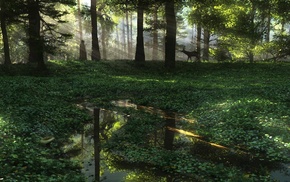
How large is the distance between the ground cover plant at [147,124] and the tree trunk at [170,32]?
663cm

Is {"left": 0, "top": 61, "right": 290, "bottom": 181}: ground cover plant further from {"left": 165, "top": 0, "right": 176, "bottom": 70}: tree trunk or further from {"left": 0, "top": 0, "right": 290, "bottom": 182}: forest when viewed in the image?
{"left": 165, "top": 0, "right": 176, "bottom": 70}: tree trunk

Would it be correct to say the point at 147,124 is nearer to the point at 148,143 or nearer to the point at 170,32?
the point at 148,143

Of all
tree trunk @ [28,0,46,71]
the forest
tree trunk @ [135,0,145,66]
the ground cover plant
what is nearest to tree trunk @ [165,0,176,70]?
the forest

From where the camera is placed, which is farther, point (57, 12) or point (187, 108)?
point (57, 12)

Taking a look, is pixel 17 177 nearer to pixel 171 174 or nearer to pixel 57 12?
pixel 171 174

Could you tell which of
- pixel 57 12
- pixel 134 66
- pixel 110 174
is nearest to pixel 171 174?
pixel 110 174

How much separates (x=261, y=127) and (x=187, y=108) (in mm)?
4054

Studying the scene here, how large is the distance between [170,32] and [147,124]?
46.9ft

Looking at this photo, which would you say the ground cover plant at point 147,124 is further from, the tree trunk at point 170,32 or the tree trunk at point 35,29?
the tree trunk at point 170,32

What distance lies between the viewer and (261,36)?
28469 millimetres

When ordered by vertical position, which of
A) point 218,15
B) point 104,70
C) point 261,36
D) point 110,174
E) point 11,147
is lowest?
point 110,174

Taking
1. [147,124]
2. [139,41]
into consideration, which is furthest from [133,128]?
[139,41]

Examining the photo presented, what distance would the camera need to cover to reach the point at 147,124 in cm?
1108

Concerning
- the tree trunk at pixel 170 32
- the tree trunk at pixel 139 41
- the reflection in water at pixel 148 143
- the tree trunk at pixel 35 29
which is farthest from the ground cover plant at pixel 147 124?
the tree trunk at pixel 139 41
